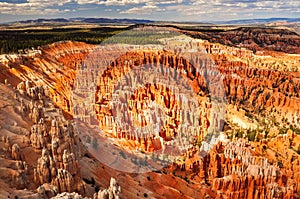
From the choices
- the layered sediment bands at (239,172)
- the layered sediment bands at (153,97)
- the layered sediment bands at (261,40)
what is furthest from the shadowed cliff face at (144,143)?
the layered sediment bands at (261,40)

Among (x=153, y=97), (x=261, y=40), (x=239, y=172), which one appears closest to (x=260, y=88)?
(x=153, y=97)

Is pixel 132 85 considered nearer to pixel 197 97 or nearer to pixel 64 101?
pixel 197 97

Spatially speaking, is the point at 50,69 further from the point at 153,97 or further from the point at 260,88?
the point at 260,88

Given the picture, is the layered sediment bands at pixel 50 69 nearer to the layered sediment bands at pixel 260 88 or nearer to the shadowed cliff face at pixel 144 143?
the shadowed cliff face at pixel 144 143

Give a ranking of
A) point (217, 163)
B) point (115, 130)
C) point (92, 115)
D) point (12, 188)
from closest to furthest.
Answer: point (12, 188) → point (217, 163) → point (115, 130) → point (92, 115)

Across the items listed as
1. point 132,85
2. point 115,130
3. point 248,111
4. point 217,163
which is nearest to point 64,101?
point 115,130

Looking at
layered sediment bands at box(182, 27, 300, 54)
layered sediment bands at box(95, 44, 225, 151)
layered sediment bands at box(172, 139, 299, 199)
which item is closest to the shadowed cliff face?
layered sediment bands at box(172, 139, 299, 199)

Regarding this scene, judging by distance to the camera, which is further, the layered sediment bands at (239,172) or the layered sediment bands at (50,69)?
the layered sediment bands at (50,69)
